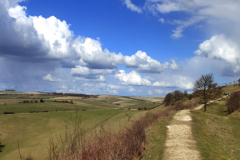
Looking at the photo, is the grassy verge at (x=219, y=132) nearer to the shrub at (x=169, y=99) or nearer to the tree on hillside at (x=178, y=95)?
the shrub at (x=169, y=99)

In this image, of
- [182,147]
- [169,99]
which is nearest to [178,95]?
[169,99]

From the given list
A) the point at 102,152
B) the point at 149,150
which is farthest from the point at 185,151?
the point at 102,152

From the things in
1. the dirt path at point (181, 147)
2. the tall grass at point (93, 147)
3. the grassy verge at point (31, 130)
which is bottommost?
the grassy verge at point (31, 130)

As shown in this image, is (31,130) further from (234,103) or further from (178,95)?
(178,95)

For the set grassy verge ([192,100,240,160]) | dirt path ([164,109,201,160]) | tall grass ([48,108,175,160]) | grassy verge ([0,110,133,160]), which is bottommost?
grassy verge ([0,110,133,160])

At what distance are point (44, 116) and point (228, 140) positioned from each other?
73289 millimetres

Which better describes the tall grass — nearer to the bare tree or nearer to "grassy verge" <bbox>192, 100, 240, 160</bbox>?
"grassy verge" <bbox>192, 100, 240, 160</bbox>

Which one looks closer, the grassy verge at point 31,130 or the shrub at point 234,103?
the shrub at point 234,103

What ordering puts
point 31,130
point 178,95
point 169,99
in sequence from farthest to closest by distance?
point 178,95
point 169,99
point 31,130

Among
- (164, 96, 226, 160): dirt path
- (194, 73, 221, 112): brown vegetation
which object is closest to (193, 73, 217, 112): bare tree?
(194, 73, 221, 112): brown vegetation

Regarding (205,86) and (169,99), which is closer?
(205,86)

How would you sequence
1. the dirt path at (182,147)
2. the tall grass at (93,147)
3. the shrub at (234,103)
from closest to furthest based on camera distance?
the tall grass at (93,147) → the dirt path at (182,147) → the shrub at (234,103)

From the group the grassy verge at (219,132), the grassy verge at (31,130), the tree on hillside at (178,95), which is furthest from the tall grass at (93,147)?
the tree on hillside at (178,95)

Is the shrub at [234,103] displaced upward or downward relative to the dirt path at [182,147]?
upward
